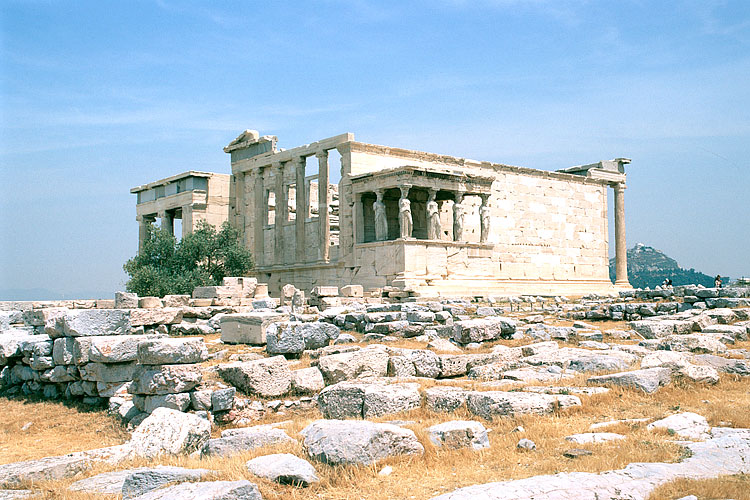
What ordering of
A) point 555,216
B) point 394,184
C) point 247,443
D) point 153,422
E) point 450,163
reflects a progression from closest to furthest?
point 247,443, point 153,422, point 394,184, point 450,163, point 555,216

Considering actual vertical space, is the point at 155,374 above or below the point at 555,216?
below

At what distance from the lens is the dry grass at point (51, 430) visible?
836 cm

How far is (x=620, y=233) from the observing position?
120 feet

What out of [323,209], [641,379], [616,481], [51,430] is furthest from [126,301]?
[616,481]

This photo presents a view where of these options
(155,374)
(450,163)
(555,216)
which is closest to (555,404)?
(155,374)

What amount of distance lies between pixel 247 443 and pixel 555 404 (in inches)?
118

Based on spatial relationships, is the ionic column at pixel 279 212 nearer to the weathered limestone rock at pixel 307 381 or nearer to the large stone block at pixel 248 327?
the large stone block at pixel 248 327

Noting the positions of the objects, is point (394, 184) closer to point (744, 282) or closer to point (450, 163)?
point (450, 163)

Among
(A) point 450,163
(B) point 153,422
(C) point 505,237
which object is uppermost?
(A) point 450,163

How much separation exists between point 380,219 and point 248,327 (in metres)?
14.0

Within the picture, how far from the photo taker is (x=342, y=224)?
1119 inches

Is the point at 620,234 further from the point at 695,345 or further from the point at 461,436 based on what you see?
the point at 461,436

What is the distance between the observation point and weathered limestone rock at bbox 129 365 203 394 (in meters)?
8.62

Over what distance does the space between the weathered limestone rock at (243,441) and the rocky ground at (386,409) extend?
0.04 feet
